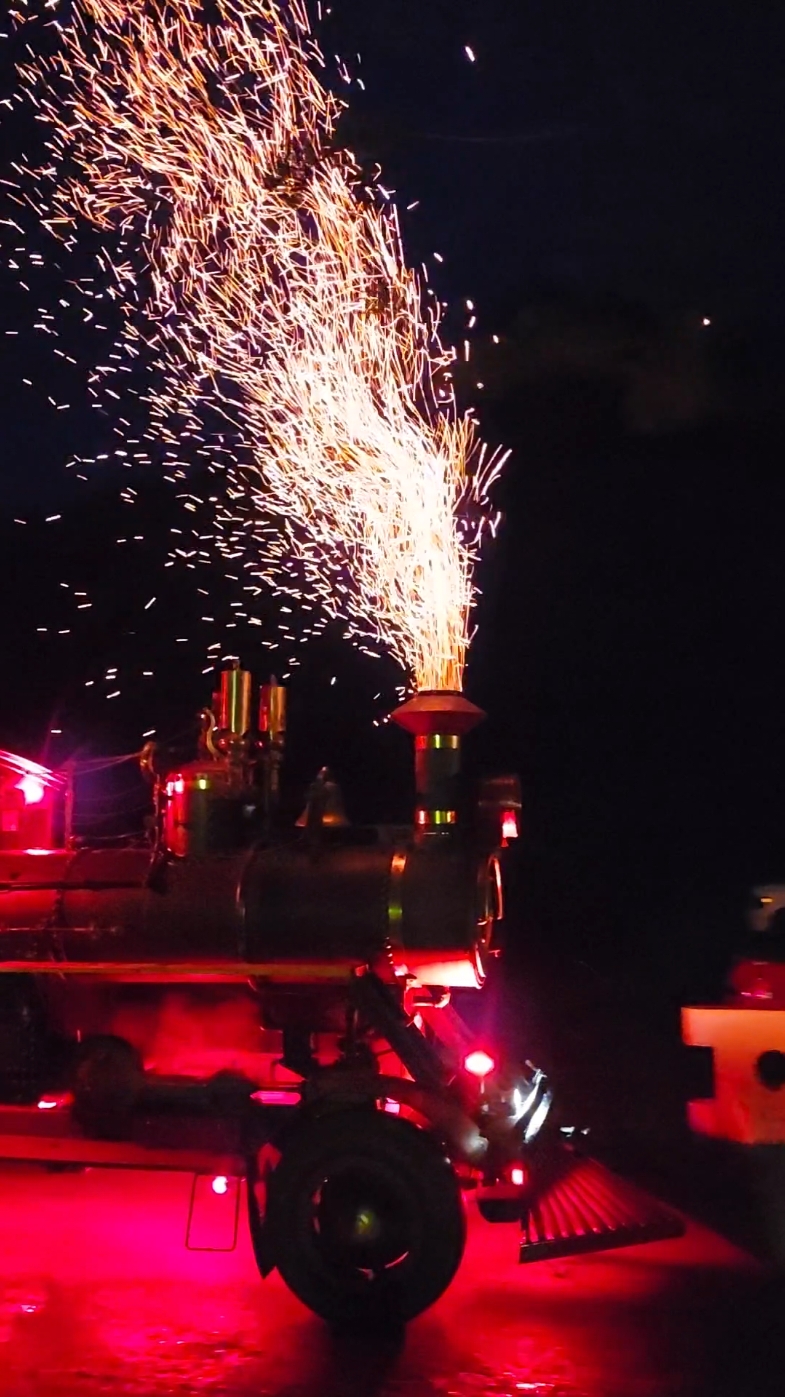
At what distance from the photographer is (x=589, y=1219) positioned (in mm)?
6762

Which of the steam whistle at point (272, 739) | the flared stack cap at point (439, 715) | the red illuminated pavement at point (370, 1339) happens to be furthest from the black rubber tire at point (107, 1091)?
the flared stack cap at point (439, 715)

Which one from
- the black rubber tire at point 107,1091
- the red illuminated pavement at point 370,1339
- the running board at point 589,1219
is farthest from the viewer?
the black rubber tire at point 107,1091

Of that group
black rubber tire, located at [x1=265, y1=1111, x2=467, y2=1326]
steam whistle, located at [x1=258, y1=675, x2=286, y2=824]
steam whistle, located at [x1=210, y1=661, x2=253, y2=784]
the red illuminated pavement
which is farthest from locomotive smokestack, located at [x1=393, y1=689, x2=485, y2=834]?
the red illuminated pavement

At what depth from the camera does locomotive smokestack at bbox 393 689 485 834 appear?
24.2 feet

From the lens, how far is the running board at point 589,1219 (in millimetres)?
6453

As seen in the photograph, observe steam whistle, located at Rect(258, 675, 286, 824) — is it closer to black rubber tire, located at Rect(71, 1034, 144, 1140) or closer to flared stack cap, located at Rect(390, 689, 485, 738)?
flared stack cap, located at Rect(390, 689, 485, 738)

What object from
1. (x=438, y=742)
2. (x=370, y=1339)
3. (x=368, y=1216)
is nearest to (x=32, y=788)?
(x=438, y=742)

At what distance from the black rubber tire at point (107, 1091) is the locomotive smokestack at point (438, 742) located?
5.85 ft

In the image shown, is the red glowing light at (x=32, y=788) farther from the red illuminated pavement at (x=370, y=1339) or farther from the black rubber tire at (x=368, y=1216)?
the black rubber tire at (x=368, y=1216)

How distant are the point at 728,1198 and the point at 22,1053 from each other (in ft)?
14.6

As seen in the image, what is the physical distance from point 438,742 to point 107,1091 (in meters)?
2.27

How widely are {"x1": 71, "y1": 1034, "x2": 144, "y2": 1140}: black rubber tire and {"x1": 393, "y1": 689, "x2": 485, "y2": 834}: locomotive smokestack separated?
1.78 metres

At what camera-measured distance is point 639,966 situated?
25672 mm

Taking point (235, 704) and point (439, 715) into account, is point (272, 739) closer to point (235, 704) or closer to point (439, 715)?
point (235, 704)
